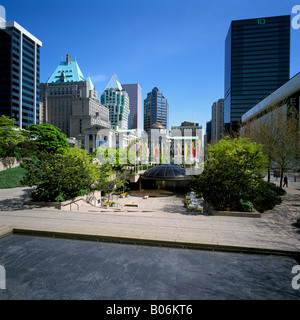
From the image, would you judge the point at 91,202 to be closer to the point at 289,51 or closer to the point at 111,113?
the point at 289,51

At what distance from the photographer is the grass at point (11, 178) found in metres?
24.8

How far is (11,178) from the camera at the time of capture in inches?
1038

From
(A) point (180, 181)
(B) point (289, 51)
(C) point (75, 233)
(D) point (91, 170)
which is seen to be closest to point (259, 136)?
(A) point (180, 181)

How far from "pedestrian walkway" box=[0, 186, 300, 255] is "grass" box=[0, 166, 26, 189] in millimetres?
14757

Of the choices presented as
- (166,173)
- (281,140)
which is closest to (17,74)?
(166,173)

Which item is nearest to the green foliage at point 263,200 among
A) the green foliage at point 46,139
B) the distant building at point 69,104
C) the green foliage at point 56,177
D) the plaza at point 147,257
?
the plaza at point 147,257

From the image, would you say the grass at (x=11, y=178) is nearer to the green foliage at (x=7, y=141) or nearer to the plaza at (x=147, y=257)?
the green foliage at (x=7, y=141)

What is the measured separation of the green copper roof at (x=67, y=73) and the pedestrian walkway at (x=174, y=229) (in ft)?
535

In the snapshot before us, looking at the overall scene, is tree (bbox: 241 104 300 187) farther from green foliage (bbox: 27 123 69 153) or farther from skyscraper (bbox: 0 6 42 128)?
skyscraper (bbox: 0 6 42 128)

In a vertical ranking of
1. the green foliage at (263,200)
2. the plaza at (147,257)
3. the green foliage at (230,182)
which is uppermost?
the green foliage at (230,182)

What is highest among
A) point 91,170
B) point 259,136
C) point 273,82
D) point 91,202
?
point 273,82

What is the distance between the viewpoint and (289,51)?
327ft
